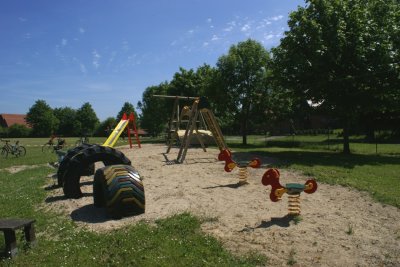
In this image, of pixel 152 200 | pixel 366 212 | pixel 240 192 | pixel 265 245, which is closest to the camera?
pixel 265 245

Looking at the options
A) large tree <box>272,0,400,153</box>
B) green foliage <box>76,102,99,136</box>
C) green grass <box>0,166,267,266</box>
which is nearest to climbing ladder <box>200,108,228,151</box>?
large tree <box>272,0,400,153</box>

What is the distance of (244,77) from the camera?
105 feet

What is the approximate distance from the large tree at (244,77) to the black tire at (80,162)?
22.8 metres

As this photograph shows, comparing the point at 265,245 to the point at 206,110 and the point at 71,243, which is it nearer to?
the point at 71,243

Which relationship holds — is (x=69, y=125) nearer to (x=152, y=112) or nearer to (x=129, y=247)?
(x=152, y=112)

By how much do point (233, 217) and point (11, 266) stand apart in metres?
3.78

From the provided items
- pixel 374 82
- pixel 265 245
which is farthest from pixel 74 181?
pixel 374 82

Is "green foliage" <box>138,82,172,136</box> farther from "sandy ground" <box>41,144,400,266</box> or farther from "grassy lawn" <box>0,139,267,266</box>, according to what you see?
"grassy lawn" <box>0,139,267,266</box>

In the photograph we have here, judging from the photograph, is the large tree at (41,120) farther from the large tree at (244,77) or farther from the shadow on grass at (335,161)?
the shadow on grass at (335,161)

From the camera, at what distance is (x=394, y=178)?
12141mm

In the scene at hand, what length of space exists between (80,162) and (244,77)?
24.0 meters

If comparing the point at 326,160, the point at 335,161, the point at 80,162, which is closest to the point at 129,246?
the point at 80,162

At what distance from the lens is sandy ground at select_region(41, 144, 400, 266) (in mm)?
5594

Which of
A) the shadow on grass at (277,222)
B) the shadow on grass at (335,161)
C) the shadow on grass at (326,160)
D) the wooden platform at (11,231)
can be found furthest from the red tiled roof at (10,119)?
the shadow on grass at (277,222)
